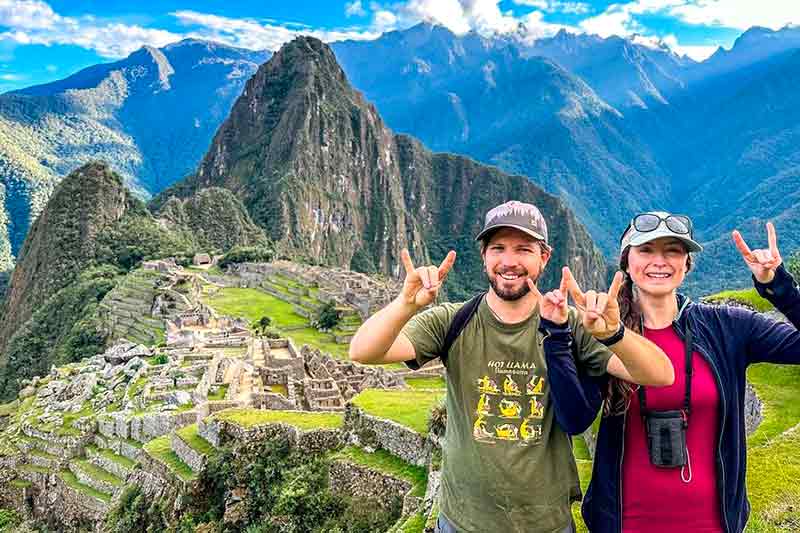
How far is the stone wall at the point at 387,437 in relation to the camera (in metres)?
9.21

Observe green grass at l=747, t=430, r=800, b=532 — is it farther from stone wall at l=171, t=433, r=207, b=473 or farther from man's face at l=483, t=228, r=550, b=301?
stone wall at l=171, t=433, r=207, b=473

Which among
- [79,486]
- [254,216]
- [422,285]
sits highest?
[254,216]

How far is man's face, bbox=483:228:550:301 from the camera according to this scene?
4.08m

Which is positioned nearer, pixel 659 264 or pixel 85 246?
pixel 659 264

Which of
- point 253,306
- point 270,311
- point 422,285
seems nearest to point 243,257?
point 253,306

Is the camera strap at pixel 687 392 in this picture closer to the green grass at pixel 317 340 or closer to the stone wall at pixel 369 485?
the stone wall at pixel 369 485

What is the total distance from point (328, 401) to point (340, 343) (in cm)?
2402

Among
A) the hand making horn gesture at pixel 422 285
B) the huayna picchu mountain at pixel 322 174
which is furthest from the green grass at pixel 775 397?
the huayna picchu mountain at pixel 322 174

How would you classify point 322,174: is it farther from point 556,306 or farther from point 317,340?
point 556,306

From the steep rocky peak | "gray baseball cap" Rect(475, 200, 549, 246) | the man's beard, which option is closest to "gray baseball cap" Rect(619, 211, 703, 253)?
"gray baseball cap" Rect(475, 200, 549, 246)

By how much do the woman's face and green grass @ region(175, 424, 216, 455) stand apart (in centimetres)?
956

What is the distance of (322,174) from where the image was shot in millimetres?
166250

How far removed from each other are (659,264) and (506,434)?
1582 mm

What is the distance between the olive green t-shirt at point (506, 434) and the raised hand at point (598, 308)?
54cm
